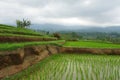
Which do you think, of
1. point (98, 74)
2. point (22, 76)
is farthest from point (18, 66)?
point (98, 74)

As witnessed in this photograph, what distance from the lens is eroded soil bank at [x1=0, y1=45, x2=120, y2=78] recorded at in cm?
1012

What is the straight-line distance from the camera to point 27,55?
517 inches

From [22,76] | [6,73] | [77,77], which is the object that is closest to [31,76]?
[22,76]

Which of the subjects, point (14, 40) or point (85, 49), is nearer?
point (14, 40)

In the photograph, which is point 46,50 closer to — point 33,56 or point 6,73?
point 33,56

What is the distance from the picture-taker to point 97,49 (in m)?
19.6

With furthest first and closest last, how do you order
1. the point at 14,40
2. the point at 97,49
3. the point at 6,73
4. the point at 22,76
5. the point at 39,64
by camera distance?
the point at 97,49 → the point at 14,40 → the point at 39,64 → the point at 22,76 → the point at 6,73

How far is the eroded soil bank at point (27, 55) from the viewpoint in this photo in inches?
399

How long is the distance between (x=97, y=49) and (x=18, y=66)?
10.5 m

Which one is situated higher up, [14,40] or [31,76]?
[14,40]

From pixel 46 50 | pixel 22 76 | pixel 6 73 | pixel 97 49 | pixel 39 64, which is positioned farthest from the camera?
pixel 97 49

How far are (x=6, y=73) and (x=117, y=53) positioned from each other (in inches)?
513

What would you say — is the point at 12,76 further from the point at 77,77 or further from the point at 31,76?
the point at 77,77

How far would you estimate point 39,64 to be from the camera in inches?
533
